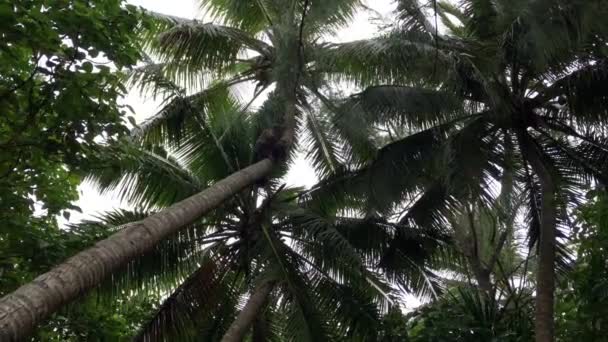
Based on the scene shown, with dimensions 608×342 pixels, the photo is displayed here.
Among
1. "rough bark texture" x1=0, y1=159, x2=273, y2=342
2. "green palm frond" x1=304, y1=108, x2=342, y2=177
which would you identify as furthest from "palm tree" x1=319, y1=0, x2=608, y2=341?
"rough bark texture" x1=0, y1=159, x2=273, y2=342

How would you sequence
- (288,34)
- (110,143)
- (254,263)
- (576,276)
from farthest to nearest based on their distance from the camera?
1. (254,263)
2. (288,34)
3. (576,276)
4. (110,143)

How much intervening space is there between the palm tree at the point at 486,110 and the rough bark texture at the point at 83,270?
12.2ft

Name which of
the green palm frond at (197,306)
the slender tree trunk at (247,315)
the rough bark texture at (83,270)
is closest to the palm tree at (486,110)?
the slender tree trunk at (247,315)

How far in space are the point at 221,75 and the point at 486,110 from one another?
14.2 feet

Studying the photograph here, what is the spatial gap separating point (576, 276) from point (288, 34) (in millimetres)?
4676

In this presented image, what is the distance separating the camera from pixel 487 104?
1032cm

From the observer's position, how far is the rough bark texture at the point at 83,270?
400 cm

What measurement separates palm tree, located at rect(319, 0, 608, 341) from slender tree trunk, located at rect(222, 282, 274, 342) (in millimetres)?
2154

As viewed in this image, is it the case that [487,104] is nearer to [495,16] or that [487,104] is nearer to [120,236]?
[495,16]

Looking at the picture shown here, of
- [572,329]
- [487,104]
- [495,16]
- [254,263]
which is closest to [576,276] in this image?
[572,329]

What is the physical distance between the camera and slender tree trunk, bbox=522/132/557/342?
28.3 feet

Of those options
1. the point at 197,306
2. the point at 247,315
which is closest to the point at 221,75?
the point at 197,306

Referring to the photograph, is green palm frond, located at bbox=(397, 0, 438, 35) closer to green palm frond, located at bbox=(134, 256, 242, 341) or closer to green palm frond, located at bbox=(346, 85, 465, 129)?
green palm frond, located at bbox=(346, 85, 465, 129)

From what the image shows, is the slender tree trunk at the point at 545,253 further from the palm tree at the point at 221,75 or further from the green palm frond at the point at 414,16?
the palm tree at the point at 221,75
